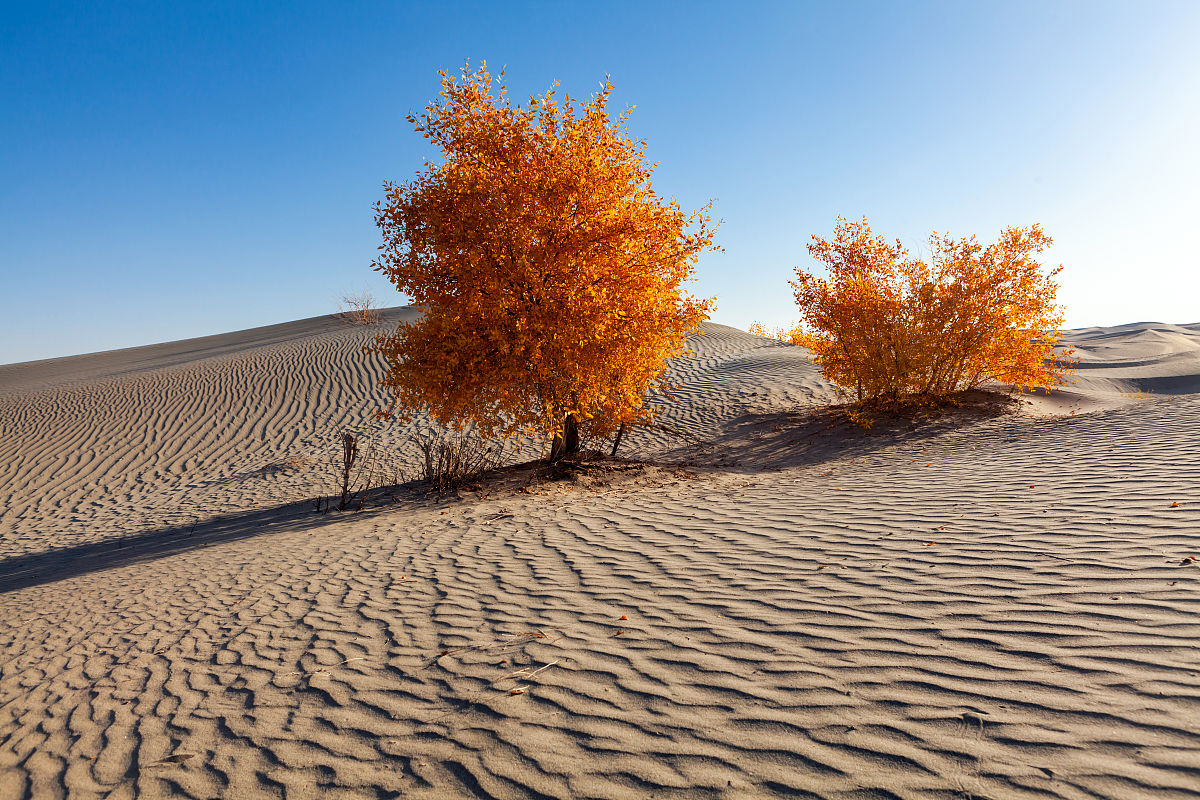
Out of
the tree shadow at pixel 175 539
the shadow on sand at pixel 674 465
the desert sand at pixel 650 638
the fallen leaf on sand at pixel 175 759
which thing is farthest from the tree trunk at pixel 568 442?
the fallen leaf on sand at pixel 175 759

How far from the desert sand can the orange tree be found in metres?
1.73

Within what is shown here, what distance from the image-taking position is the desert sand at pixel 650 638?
2607mm

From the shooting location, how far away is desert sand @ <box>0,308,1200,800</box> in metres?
2.61

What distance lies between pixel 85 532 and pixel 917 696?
11.6m

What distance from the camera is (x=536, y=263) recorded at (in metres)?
8.45

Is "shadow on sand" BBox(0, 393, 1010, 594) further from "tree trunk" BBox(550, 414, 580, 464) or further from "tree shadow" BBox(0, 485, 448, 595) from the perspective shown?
"tree trunk" BBox(550, 414, 580, 464)

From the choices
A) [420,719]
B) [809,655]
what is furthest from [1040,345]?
[420,719]

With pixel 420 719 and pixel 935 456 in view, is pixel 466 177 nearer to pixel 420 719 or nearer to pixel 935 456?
pixel 420 719

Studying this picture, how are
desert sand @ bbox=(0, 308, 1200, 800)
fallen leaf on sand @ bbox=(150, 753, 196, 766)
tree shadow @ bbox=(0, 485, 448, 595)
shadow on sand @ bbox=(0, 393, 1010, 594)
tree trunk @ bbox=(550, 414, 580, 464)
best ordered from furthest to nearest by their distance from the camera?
tree trunk @ bbox=(550, 414, 580, 464) → shadow on sand @ bbox=(0, 393, 1010, 594) → tree shadow @ bbox=(0, 485, 448, 595) → fallen leaf on sand @ bbox=(150, 753, 196, 766) → desert sand @ bbox=(0, 308, 1200, 800)

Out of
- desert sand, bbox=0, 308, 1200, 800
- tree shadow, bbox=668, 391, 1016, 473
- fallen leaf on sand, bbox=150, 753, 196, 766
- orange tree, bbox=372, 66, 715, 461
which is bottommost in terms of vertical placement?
fallen leaf on sand, bbox=150, 753, 196, 766

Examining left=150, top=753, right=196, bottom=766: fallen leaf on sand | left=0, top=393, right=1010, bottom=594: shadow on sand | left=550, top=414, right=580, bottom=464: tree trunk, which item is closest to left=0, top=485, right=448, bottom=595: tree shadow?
left=0, top=393, right=1010, bottom=594: shadow on sand

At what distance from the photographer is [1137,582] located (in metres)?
3.82

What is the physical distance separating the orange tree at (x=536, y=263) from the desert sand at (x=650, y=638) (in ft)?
5.69

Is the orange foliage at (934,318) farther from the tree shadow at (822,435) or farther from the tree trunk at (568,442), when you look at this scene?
the tree trunk at (568,442)
